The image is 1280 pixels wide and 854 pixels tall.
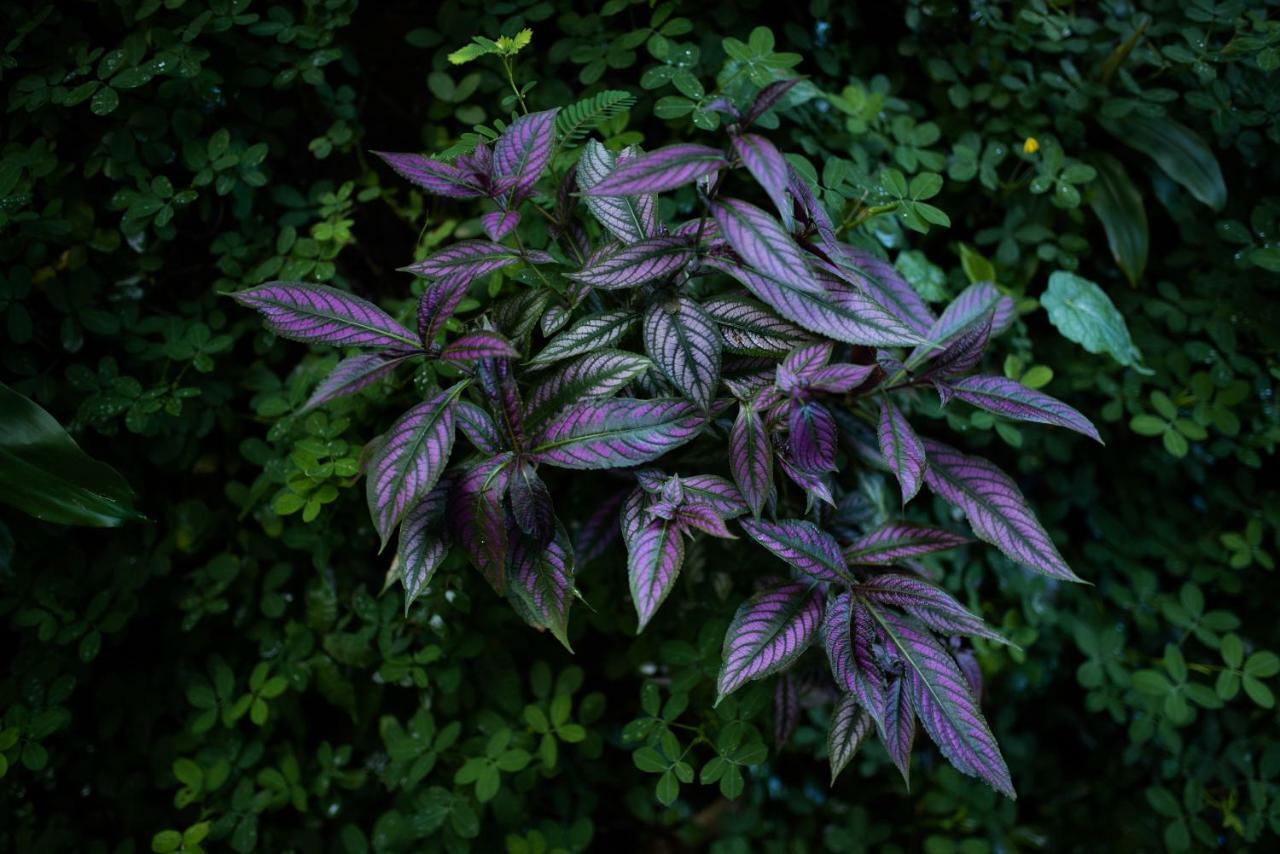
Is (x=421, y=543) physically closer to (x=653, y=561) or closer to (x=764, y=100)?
(x=653, y=561)

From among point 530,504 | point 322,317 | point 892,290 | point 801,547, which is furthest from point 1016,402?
point 322,317

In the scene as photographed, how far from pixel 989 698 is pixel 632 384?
1.23 metres

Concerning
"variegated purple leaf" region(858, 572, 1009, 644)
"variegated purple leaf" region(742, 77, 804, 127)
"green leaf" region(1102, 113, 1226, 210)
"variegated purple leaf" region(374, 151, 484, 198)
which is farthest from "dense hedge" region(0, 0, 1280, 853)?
"variegated purple leaf" region(742, 77, 804, 127)

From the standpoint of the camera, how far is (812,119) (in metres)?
1.70

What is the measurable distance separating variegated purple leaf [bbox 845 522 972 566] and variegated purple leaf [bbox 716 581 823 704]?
0.33 feet

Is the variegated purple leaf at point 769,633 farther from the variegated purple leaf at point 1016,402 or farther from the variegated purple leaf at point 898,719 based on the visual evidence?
the variegated purple leaf at point 1016,402

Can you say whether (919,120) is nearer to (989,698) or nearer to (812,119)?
(812,119)

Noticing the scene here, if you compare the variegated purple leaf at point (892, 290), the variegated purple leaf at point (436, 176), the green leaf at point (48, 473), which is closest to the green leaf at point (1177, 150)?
the variegated purple leaf at point (892, 290)

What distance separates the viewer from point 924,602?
1.19 m

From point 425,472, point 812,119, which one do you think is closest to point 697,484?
point 425,472

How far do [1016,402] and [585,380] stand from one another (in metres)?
0.61

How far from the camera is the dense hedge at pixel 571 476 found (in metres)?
1.50

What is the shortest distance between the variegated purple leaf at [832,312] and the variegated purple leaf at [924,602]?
331 millimetres

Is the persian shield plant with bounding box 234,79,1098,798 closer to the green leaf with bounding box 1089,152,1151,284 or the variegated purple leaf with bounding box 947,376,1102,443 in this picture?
the variegated purple leaf with bounding box 947,376,1102,443
